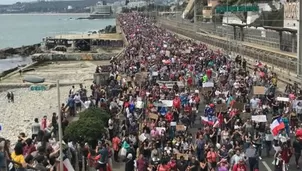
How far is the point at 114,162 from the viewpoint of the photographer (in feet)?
59.9

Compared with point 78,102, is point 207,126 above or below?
above

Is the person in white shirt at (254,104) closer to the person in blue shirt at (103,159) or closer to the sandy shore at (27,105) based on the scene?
the person in blue shirt at (103,159)

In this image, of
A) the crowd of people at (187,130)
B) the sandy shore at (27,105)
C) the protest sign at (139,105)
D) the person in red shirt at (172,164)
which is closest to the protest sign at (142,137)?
the crowd of people at (187,130)

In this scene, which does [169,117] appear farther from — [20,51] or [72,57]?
[20,51]

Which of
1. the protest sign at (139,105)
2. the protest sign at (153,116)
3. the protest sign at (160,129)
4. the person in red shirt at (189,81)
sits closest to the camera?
the protest sign at (160,129)

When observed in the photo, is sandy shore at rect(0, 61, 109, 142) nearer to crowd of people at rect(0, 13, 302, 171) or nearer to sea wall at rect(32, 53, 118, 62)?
crowd of people at rect(0, 13, 302, 171)

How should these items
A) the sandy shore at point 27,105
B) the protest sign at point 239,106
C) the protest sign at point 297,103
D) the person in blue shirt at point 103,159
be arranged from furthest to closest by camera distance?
the sandy shore at point 27,105, the protest sign at point 297,103, the protest sign at point 239,106, the person in blue shirt at point 103,159

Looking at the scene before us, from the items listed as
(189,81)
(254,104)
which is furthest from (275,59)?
(254,104)

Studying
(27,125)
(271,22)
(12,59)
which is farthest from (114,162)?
(12,59)

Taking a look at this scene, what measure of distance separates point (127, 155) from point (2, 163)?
4630 millimetres

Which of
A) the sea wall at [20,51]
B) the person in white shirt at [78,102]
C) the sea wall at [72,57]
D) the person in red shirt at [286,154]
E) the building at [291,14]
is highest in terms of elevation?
the building at [291,14]

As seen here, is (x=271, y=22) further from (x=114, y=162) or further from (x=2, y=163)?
(x=2, y=163)

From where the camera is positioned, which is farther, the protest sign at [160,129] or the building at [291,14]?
the building at [291,14]

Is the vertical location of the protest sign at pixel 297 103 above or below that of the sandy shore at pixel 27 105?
above
